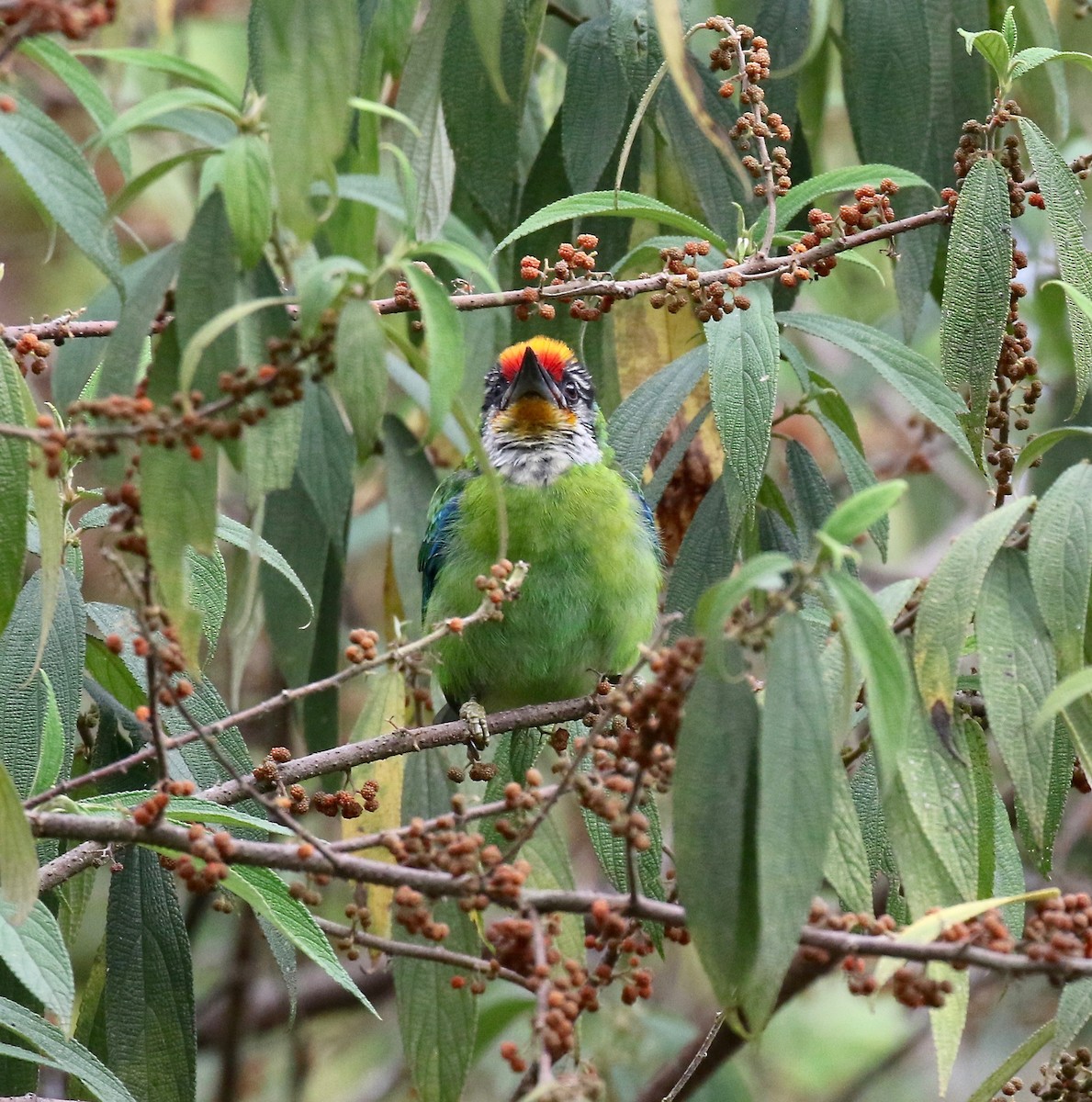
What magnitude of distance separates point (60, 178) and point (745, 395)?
1096 millimetres

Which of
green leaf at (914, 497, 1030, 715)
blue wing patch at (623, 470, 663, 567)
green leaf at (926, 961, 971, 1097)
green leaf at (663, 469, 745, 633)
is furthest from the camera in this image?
blue wing patch at (623, 470, 663, 567)

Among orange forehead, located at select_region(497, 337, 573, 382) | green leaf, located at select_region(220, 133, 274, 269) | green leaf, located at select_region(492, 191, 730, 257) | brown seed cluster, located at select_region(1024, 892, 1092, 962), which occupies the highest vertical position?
green leaf, located at select_region(220, 133, 274, 269)

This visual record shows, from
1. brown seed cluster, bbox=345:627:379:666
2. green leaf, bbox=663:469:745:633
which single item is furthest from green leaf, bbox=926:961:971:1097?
green leaf, bbox=663:469:745:633

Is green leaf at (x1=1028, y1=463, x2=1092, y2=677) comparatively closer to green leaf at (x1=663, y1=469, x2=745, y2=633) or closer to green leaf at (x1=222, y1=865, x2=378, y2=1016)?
green leaf at (x1=663, y1=469, x2=745, y2=633)

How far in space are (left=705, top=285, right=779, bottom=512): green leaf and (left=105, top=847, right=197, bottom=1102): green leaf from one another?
1233 millimetres

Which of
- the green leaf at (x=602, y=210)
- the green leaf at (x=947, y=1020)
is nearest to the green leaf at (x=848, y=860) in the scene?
the green leaf at (x=947, y=1020)

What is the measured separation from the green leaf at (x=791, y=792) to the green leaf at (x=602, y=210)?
3.28ft

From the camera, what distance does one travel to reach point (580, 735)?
3.26 meters

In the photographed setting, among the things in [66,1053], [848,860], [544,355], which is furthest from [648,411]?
[66,1053]

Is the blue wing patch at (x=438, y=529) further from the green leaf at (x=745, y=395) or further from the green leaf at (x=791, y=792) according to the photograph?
the green leaf at (x=791, y=792)

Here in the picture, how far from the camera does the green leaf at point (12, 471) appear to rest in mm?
2059

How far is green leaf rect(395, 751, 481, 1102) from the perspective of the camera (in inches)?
88.3

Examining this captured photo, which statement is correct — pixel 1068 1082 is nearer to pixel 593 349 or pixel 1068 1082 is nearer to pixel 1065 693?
pixel 1065 693

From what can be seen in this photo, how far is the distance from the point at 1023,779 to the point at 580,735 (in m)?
1.38
